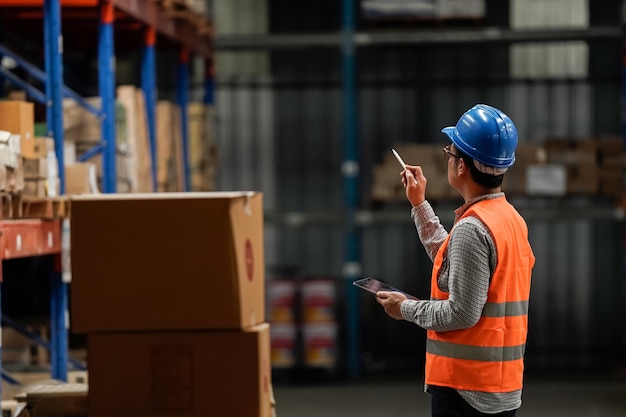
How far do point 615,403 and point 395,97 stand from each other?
4.61 m

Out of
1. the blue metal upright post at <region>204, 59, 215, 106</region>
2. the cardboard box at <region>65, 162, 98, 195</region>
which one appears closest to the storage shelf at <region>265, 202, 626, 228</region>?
the blue metal upright post at <region>204, 59, 215, 106</region>

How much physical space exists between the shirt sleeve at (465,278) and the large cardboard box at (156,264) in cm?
78

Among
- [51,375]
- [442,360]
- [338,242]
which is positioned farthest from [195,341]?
[338,242]

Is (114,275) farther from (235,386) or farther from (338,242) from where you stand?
(338,242)

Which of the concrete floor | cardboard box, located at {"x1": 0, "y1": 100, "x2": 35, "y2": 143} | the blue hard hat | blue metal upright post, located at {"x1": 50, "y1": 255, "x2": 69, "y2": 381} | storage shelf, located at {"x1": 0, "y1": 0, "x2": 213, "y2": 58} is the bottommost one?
the concrete floor

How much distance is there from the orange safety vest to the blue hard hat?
0.53 feet

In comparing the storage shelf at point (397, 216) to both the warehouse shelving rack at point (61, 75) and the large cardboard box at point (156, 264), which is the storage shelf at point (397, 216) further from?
the large cardboard box at point (156, 264)

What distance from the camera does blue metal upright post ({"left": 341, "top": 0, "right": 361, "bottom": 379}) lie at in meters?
12.1

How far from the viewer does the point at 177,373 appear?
14.0 ft

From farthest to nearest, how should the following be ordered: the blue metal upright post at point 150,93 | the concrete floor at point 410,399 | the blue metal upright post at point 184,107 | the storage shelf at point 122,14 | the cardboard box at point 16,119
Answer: the blue metal upright post at point 184,107, the concrete floor at point 410,399, the blue metal upright post at point 150,93, the storage shelf at point 122,14, the cardboard box at point 16,119

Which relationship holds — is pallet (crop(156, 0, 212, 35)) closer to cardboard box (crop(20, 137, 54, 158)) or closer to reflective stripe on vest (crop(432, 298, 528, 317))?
cardboard box (crop(20, 137, 54, 158))

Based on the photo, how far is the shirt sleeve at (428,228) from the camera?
14.8 feet

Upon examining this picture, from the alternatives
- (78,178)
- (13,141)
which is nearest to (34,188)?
(13,141)

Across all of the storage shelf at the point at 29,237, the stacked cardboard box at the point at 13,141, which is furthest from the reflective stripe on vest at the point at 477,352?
the stacked cardboard box at the point at 13,141
